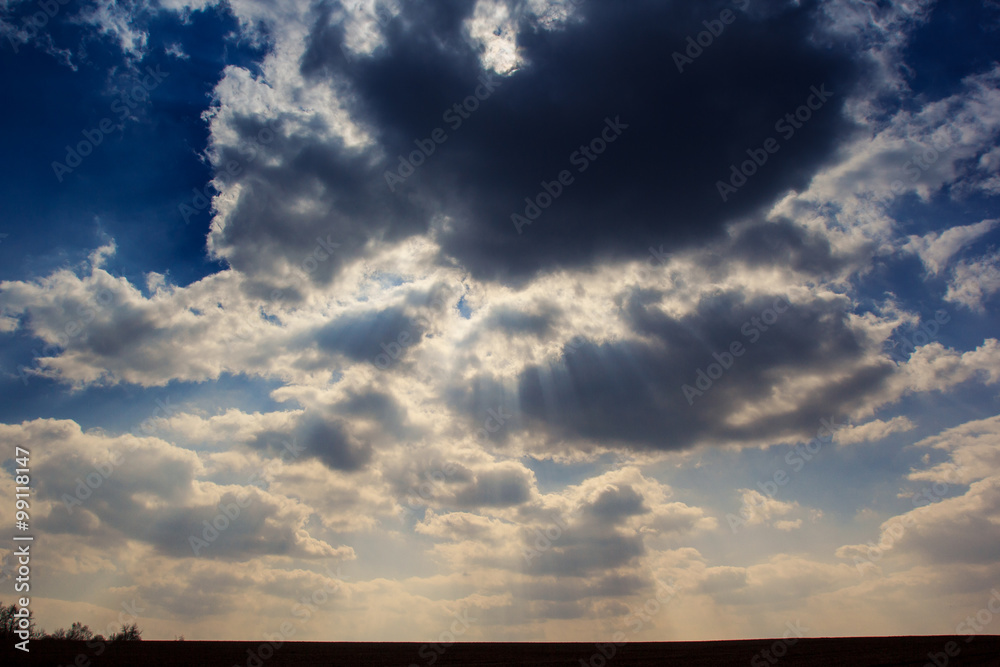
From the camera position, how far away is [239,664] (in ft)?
132

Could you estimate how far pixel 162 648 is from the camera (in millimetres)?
54000

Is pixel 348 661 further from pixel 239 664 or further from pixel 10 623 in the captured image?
pixel 10 623

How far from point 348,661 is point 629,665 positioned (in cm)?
2393

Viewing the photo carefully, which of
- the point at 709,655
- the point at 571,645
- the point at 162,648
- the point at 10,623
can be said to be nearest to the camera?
the point at 709,655

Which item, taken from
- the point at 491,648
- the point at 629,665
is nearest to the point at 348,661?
the point at 491,648

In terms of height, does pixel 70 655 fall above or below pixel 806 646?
above

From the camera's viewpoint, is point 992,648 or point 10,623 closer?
point 992,648

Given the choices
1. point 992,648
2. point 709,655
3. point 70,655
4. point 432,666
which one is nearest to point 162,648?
point 70,655

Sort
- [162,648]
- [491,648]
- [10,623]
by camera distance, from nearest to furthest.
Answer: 1. [162,648]
2. [491,648]
3. [10,623]

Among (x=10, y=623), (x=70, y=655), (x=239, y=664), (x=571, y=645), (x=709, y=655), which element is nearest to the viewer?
(x=239, y=664)

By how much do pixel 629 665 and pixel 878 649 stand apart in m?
34.8

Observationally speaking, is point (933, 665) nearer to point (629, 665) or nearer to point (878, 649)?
point (878, 649)

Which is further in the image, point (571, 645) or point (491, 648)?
point (571, 645)

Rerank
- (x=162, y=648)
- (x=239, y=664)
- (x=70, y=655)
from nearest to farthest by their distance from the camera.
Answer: (x=239, y=664)
(x=70, y=655)
(x=162, y=648)
